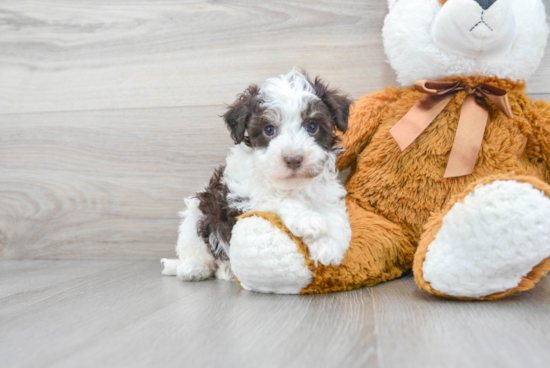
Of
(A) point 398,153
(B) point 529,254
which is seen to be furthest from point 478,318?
(A) point 398,153

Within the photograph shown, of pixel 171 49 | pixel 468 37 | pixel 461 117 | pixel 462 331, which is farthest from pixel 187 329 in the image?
pixel 171 49

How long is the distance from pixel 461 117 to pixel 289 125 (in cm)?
55

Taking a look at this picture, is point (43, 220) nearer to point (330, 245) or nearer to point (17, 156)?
point (17, 156)

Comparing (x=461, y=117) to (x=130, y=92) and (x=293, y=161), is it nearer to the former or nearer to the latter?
(x=293, y=161)

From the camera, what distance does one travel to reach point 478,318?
938mm

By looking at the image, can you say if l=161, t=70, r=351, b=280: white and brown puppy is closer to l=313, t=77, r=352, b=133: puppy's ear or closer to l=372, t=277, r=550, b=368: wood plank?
l=313, t=77, r=352, b=133: puppy's ear

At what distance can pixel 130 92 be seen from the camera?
196 cm

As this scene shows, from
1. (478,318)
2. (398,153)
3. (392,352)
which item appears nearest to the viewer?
(392,352)

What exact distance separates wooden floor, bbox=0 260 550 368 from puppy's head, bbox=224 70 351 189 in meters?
0.35

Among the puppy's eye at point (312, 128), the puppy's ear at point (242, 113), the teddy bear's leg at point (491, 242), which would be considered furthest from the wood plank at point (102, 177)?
the teddy bear's leg at point (491, 242)

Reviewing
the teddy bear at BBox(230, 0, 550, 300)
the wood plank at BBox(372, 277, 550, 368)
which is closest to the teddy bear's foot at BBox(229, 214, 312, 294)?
the teddy bear at BBox(230, 0, 550, 300)

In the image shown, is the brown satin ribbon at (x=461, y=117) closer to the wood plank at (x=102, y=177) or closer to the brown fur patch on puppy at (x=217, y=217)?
the brown fur patch on puppy at (x=217, y=217)

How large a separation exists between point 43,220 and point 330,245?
150cm

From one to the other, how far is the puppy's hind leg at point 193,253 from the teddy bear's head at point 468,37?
34.4 inches
